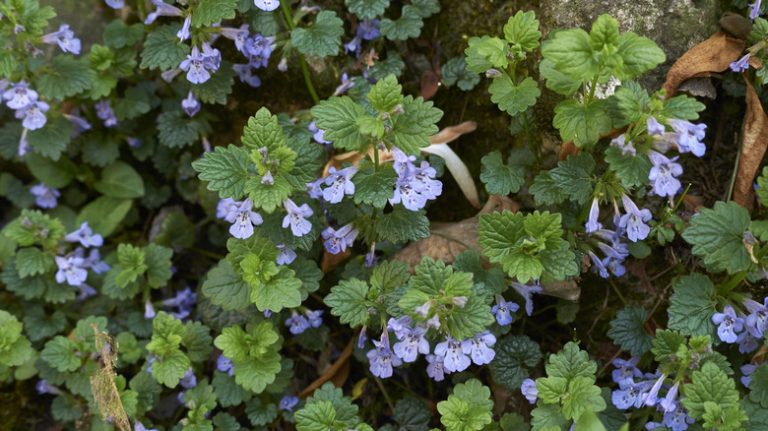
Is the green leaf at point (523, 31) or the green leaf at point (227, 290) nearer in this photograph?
the green leaf at point (523, 31)

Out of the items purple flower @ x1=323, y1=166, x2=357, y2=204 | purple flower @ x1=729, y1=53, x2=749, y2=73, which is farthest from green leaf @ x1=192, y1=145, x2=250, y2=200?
purple flower @ x1=729, y1=53, x2=749, y2=73

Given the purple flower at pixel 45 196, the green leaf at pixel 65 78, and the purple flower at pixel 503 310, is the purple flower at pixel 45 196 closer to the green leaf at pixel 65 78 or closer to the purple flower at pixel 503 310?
the green leaf at pixel 65 78

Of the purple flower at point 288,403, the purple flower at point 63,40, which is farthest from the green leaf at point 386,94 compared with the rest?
the purple flower at point 63,40

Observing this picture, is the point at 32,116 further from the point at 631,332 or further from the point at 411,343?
the point at 631,332

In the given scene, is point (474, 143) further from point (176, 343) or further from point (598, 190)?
point (176, 343)

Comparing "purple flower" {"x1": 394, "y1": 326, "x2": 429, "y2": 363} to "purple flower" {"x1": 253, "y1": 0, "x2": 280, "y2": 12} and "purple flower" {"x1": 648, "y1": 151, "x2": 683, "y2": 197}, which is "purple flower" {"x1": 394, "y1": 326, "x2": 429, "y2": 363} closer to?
"purple flower" {"x1": 648, "y1": 151, "x2": 683, "y2": 197}
